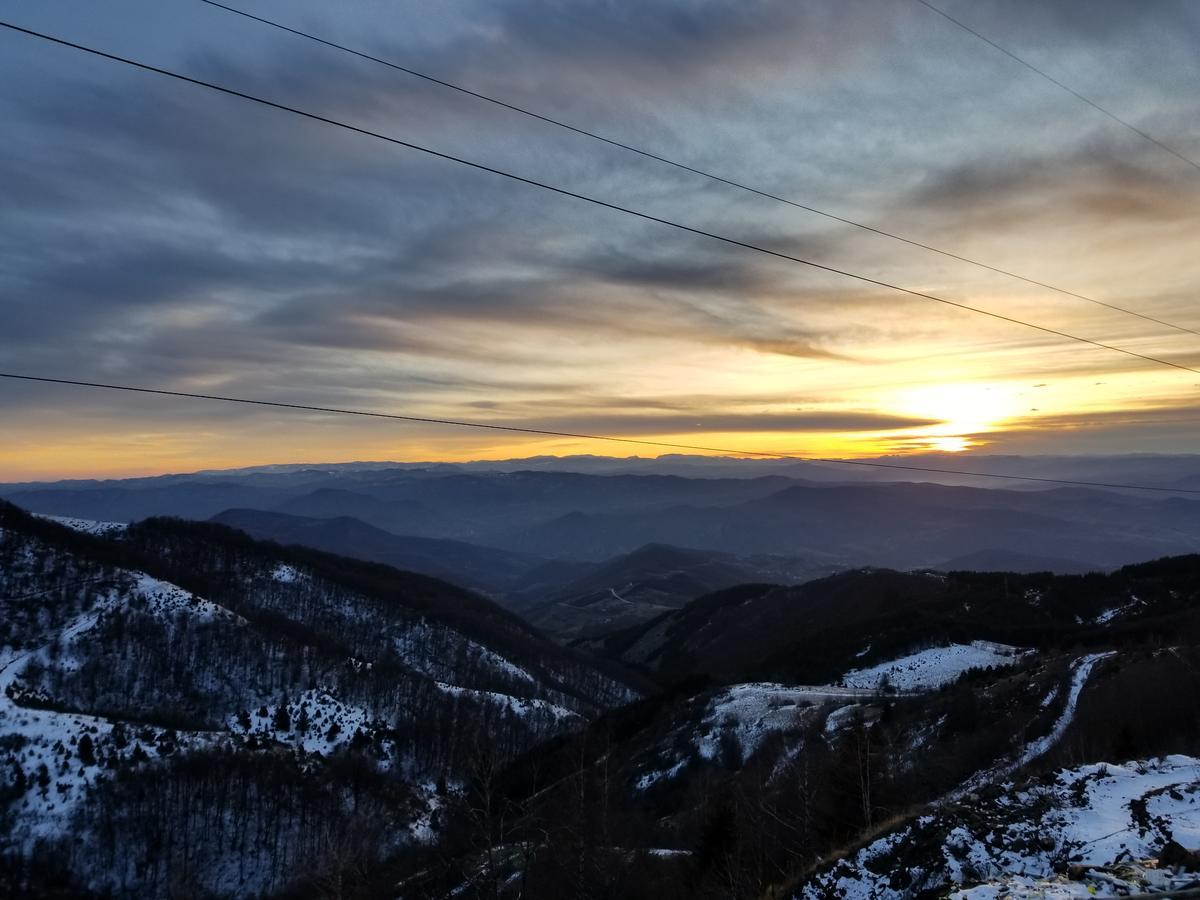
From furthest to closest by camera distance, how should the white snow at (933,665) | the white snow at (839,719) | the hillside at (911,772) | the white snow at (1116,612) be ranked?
the white snow at (1116,612)
the white snow at (933,665)
the white snow at (839,719)
the hillside at (911,772)

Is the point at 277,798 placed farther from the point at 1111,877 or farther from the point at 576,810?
the point at 1111,877

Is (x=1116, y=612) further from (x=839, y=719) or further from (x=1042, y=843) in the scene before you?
(x=1042, y=843)

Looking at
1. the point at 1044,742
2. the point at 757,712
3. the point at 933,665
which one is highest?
the point at 1044,742

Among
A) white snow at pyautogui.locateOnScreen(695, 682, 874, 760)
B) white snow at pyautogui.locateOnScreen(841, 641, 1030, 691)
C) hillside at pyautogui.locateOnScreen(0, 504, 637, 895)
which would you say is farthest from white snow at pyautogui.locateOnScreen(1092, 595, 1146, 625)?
hillside at pyautogui.locateOnScreen(0, 504, 637, 895)

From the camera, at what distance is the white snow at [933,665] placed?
265 ft

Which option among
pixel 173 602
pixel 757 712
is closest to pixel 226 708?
pixel 173 602

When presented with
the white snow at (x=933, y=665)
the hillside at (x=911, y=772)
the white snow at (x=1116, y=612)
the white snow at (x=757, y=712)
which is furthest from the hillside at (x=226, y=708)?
the white snow at (x=1116, y=612)

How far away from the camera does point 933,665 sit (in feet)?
284

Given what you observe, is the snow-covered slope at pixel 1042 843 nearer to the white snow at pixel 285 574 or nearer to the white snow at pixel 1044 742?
the white snow at pixel 1044 742

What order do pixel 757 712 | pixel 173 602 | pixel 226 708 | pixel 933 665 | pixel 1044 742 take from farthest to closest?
1. pixel 173 602
2. pixel 226 708
3. pixel 933 665
4. pixel 757 712
5. pixel 1044 742

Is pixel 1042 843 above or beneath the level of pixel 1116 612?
above

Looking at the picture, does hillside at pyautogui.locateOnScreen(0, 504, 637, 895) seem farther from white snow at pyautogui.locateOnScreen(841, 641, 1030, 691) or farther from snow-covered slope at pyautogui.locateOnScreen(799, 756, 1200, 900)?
snow-covered slope at pyautogui.locateOnScreen(799, 756, 1200, 900)

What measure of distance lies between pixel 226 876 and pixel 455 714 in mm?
50742

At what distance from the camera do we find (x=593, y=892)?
25.3m
